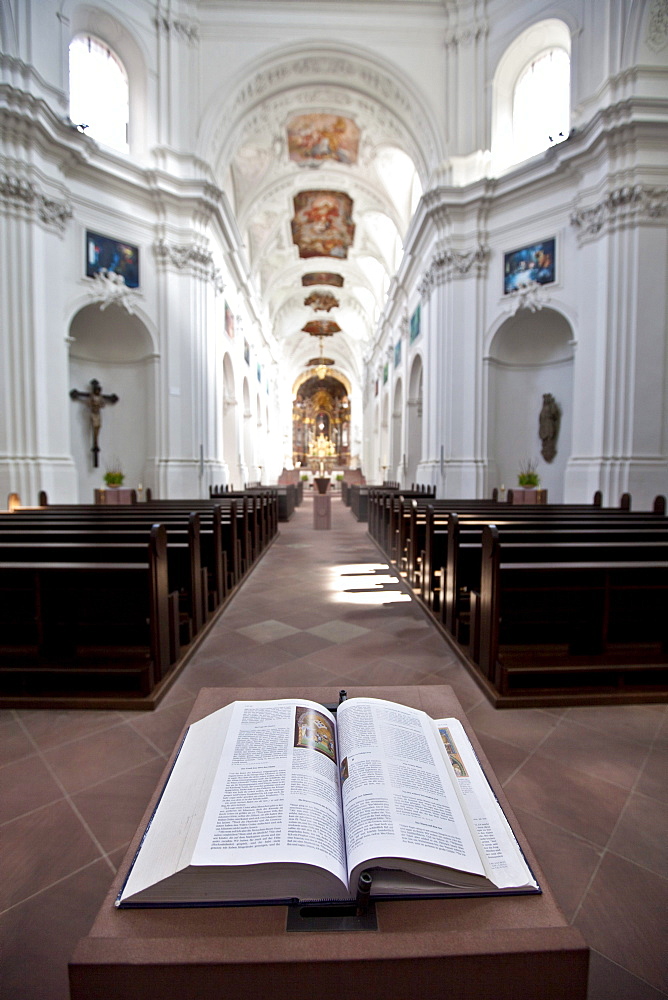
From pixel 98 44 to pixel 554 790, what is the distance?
13649mm

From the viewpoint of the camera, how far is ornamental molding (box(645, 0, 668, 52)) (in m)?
7.76

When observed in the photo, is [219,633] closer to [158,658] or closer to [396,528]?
[158,658]

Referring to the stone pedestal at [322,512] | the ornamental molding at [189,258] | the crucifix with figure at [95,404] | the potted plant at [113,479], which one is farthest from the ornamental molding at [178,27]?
the stone pedestal at [322,512]

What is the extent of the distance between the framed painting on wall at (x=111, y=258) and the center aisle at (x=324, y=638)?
22.8ft

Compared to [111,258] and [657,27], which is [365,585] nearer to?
[111,258]

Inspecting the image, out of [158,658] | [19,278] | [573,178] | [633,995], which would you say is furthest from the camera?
[573,178]

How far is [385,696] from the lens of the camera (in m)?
1.26

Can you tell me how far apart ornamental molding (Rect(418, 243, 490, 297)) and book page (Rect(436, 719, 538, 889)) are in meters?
11.2

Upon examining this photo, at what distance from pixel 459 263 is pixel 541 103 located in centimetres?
352

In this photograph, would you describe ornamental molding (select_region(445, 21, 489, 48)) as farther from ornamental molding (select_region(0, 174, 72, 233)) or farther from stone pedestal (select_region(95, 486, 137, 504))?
stone pedestal (select_region(95, 486, 137, 504))

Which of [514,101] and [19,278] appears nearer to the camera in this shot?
[19,278]

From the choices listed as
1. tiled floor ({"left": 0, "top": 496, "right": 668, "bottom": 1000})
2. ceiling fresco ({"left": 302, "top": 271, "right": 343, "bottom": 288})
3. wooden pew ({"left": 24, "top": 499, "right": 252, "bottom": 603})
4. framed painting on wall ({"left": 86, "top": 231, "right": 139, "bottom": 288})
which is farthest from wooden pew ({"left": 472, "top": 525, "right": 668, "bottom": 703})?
ceiling fresco ({"left": 302, "top": 271, "right": 343, "bottom": 288})

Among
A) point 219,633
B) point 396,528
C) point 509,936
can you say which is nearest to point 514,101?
point 396,528

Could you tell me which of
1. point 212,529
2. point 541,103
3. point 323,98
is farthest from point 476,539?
point 323,98
